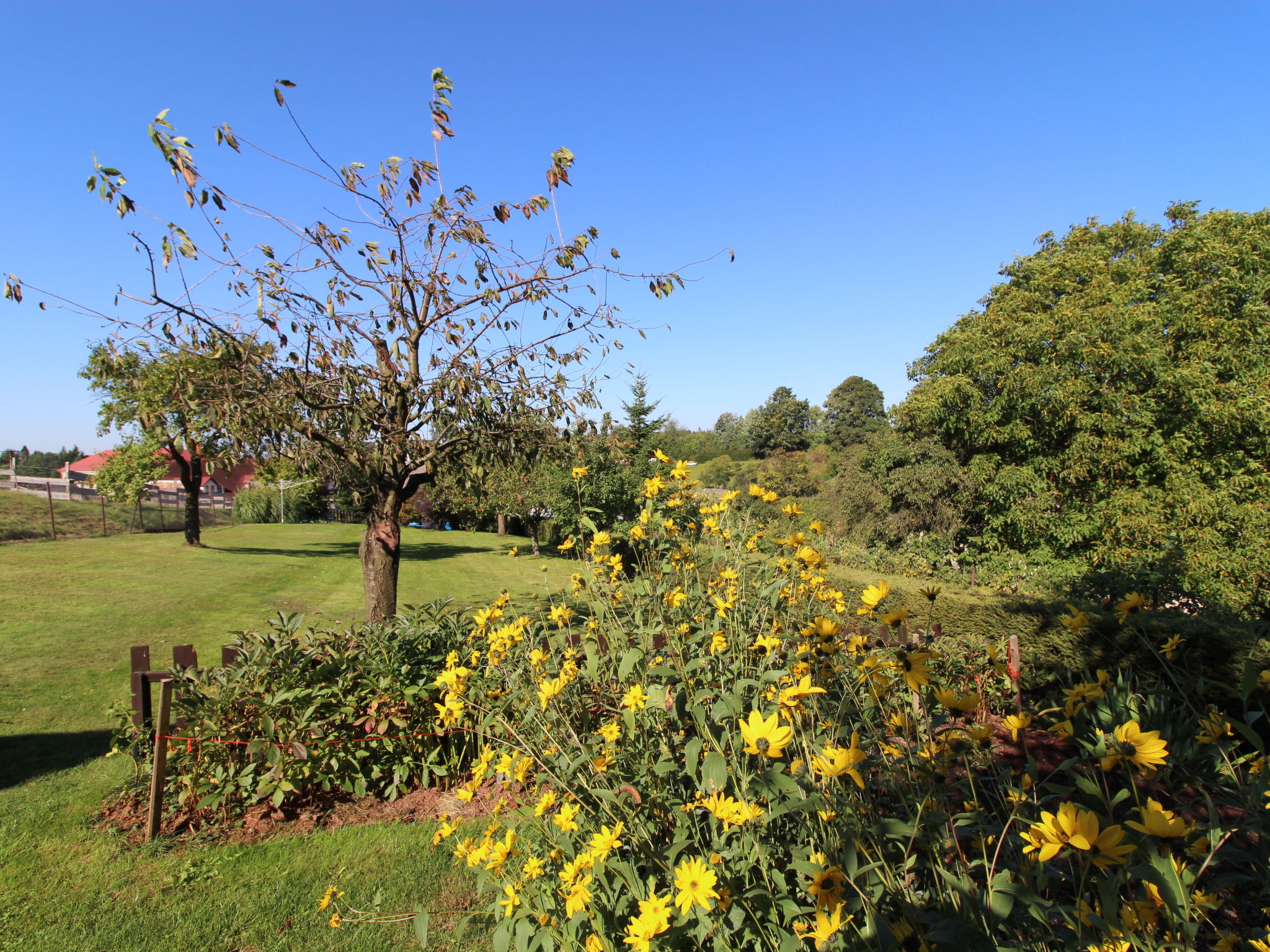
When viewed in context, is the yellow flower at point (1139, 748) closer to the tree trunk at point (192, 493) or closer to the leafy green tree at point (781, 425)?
the tree trunk at point (192, 493)

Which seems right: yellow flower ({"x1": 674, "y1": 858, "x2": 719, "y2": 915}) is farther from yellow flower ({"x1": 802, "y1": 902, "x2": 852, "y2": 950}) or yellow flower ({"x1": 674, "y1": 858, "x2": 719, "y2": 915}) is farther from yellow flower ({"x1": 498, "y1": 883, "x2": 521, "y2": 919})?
yellow flower ({"x1": 498, "y1": 883, "x2": 521, "y2": 919})

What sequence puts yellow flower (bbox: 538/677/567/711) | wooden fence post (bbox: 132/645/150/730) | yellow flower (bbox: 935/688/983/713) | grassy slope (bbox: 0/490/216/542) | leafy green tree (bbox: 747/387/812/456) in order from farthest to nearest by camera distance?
leafy green tree (bbox: 747/387/812/456), grassy slope (bbox: 0/490/216/542), wooden fence post (bbox: 132/645/150/730), yellow flower (bbox: 538/677/567/711), yellow flower (bbox: 935/688/983/713)

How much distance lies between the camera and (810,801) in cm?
121

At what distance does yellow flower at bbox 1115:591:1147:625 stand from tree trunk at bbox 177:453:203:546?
17.8 metres

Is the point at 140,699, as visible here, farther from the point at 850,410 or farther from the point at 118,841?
the point at 850,410

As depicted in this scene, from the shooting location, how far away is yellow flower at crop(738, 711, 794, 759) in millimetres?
1148

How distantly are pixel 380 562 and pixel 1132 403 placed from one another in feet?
44.3

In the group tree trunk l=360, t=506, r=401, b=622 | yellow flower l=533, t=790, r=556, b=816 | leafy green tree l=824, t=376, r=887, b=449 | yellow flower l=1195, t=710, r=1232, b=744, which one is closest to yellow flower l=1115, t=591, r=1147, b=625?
yellow flower l=1195, t=710, r=1232, b=744

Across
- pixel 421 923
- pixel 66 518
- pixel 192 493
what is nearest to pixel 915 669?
pixel 421 923

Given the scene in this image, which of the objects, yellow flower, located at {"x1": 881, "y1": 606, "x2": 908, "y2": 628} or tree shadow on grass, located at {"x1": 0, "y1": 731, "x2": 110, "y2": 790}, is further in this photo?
tree shadow on grass, located at {"x1": 0, "y1": 731, "x2": 110, "y2": 790}

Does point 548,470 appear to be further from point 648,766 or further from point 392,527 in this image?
point 648,766

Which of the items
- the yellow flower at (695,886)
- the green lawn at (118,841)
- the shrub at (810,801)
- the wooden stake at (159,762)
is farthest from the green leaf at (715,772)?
the wooden stake at (159,762)

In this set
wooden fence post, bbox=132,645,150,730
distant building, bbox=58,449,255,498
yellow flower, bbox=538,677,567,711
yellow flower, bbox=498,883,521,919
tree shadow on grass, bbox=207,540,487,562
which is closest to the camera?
yellow flower, bbox=498,883,521,919

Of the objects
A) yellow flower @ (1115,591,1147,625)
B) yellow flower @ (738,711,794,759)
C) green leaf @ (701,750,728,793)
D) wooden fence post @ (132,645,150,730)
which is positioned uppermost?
yellow flower @ (1115,591,1147,625)
